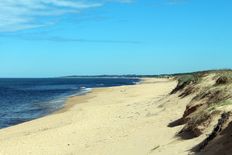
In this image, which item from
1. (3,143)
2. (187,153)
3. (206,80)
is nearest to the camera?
(187,153)

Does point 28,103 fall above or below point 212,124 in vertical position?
below

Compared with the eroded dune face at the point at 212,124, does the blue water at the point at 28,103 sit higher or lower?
lower

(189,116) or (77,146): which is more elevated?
(189,116)

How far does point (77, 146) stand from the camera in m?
15.8

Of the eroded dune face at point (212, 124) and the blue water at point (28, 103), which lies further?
the blue water at point (28, 103)

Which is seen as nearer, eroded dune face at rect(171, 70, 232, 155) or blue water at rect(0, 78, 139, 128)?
eroded dune face at rect(171, 70, 232, 155)

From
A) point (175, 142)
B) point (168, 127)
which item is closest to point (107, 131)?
point (168, 127)

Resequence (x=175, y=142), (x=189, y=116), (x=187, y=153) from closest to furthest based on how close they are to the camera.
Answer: (x=187, y=153), (x=175, y=142), (x=189, y=116)

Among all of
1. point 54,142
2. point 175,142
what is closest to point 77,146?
point 54,142

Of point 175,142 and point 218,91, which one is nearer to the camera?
point 175,142

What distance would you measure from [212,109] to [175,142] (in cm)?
141

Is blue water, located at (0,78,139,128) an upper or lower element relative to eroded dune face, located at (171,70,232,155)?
lower

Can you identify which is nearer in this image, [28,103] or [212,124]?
[212,124]

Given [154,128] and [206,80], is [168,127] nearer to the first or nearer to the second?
[154,128]
